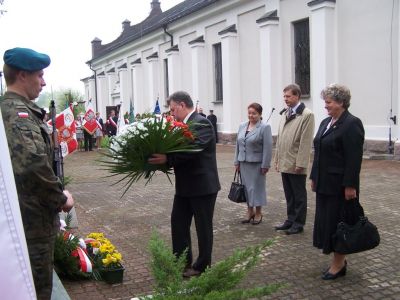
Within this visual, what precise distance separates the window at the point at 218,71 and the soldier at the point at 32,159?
2141 centimetres

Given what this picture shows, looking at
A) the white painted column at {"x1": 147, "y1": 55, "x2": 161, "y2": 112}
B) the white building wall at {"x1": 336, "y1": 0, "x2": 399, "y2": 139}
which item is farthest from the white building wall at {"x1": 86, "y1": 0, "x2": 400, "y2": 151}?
the white painted column at {"x1": 147, "y1": 55, "x2": 161, "y2": 112}

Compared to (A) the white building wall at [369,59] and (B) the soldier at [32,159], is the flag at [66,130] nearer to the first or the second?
(B) the soldier at [32,159]

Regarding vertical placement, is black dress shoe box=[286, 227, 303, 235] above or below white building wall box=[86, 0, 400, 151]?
below

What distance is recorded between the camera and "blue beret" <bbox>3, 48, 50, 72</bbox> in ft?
8.30

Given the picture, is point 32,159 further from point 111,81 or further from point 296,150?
point 111,81

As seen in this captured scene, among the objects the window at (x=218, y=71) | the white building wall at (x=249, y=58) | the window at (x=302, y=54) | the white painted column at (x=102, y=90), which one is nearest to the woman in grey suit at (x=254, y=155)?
the window at (x=302, y=54)

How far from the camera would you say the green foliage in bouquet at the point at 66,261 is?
4.52 metres

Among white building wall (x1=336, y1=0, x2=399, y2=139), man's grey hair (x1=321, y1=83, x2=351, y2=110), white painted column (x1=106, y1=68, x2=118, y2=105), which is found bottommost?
man's grey hair (x1=321, y1=83, x2=351, y2=110)

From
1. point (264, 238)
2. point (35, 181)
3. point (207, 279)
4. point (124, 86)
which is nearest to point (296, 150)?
point (264, 238)

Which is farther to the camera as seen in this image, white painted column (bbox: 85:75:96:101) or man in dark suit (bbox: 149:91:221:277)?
white painted column (bbox: 85:75:96:101)

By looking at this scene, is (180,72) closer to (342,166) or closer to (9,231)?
(342,166)

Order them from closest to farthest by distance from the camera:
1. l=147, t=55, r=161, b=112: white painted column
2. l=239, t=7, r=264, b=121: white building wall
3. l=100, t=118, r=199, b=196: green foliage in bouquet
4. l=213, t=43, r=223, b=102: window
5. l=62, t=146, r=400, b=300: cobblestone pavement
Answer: l=100, t=118, r=199, b=196: green foliage in bouquet < l=62, t=146, r=400, b=300: cobblestone pavement < l=239, t=7, r=264, b=121: white building wall < l=213, t=43, r=223, b=102: window < l=147, t=55, r=161, b=112: white painted column

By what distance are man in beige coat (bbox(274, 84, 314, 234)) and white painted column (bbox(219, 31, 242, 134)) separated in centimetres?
1550

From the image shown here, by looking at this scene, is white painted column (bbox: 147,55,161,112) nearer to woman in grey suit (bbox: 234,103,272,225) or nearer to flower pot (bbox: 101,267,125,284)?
woman in grey suit (bbox: 234,103,272,225)
